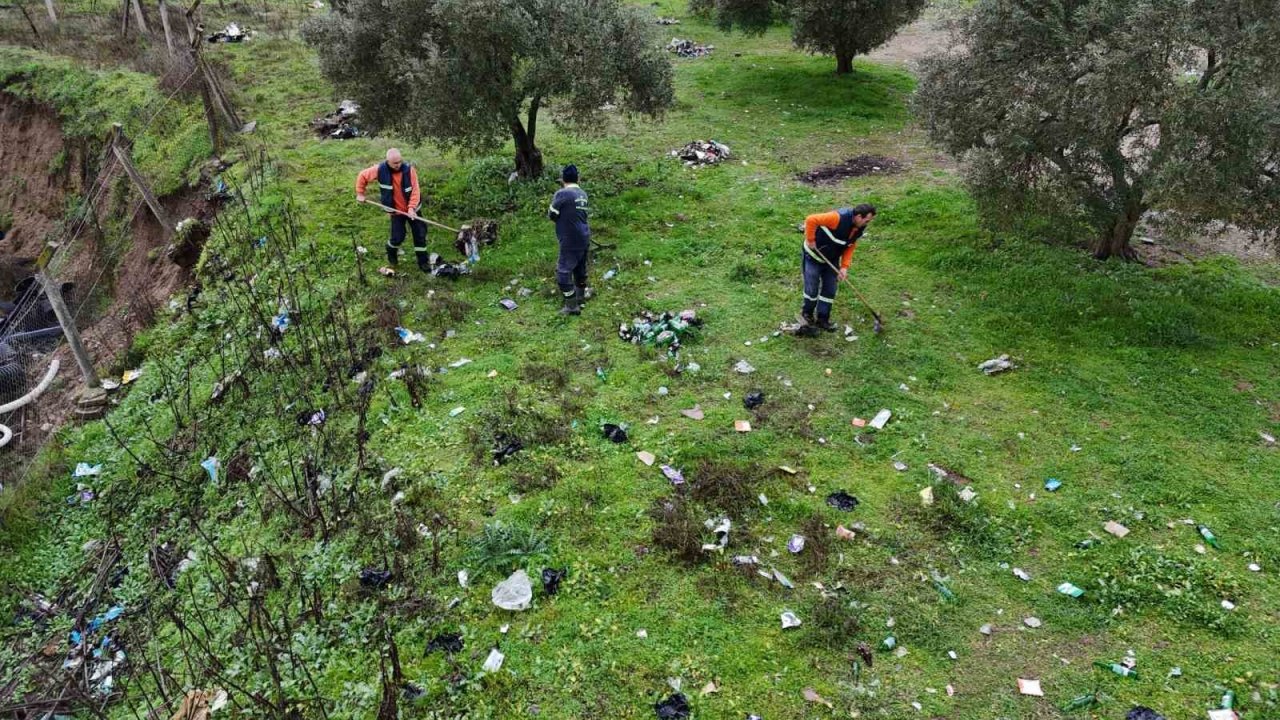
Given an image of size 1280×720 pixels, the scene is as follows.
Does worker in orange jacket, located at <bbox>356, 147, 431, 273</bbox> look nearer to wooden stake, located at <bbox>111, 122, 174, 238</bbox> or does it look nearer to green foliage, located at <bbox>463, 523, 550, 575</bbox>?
wooden stake, located at <bbox>111, 122, 174, 238</bbox>

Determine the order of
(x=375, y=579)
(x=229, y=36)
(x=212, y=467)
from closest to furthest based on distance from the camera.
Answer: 1. (x=375, y=579)
2. (x=212, y=467)
3. (x=229, y=36)

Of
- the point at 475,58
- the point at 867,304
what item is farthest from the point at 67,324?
the point at 867,304

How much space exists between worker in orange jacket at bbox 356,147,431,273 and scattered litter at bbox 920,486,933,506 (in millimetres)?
7489

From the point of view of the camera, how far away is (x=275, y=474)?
724 cm

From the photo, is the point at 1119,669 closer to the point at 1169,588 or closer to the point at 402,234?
the point at 1169,588

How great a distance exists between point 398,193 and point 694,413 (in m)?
5.55

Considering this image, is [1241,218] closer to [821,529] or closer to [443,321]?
[821,529]

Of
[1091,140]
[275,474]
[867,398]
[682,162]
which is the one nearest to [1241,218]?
[1091,140]

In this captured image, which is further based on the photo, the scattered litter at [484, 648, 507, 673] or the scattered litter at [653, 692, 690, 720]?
the scattered litter at [484, 648, 507, 673]

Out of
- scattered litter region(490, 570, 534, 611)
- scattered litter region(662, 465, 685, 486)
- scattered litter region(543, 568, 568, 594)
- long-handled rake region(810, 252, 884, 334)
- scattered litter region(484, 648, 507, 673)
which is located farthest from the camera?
long-handled rake region(810, 252, 884, 334)

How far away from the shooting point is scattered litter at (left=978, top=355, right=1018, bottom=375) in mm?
8156

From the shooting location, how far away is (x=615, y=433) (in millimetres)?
7207

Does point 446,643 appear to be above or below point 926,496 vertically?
below

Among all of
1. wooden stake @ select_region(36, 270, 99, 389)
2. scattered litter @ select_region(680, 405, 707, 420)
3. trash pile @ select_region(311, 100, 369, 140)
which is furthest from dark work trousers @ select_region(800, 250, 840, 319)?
trash pile @ select_region(311, 100, 369, 140)
